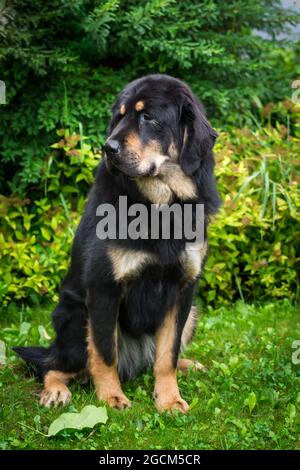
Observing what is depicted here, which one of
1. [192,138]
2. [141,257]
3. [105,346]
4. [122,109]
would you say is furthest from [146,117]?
[105,346]

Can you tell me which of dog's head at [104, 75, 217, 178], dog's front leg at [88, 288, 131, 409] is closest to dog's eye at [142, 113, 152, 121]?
dog's head at [104, 75, 217, 178]

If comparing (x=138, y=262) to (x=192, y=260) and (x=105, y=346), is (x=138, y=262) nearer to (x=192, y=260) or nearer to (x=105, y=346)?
(x=192, y=260)

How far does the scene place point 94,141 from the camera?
19.3 feet

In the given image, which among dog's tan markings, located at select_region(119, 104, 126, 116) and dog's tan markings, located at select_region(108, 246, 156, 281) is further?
dog's tan markings, located at select_region(119, 104, 126, 116)

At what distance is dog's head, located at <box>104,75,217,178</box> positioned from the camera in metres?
3.75

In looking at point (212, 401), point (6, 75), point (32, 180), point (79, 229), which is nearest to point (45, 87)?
point (6, 75)

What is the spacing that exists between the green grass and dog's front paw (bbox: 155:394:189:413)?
5cm

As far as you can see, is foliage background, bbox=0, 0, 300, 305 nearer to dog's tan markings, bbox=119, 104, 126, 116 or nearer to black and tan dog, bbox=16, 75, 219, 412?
black and tan dog, bbox=16, 75, 219, 412

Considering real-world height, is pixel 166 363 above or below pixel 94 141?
below

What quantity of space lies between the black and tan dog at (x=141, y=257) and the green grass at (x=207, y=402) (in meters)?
0.15

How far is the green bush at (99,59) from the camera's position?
5637 millimetres

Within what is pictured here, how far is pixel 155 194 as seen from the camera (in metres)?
3.94

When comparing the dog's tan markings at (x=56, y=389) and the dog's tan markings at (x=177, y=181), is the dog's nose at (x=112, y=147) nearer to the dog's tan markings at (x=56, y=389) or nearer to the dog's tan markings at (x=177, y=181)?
the dog's tan markings at (x=177, y=181)

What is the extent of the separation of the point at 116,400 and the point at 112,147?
4.43 feet
